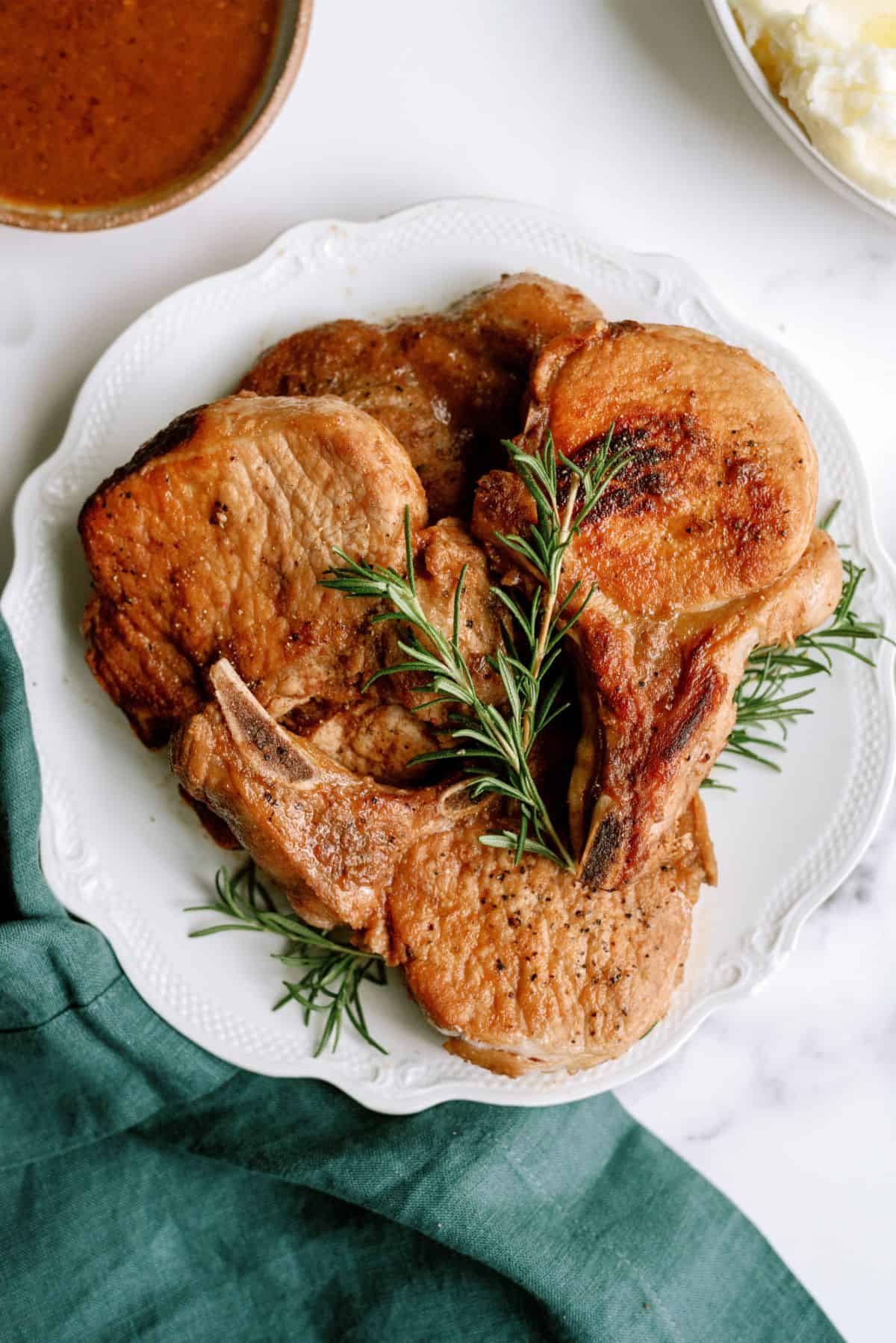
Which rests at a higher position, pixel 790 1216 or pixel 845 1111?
pixel 845 1111

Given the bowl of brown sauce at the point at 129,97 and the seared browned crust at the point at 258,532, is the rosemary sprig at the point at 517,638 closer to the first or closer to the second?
the seared browned crust at the point at 258,532

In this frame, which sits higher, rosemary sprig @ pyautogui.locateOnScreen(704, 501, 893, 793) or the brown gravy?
the brown gravy

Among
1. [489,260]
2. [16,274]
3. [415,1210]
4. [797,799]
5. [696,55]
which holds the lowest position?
[415,1210]

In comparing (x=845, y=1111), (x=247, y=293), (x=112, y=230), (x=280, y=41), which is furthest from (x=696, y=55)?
(x=845, y=1111)

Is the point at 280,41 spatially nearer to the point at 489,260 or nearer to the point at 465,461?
the point at 489,260

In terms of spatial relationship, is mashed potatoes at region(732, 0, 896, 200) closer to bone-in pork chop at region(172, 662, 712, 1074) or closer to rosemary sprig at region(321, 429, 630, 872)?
rosemary sprig at region(321, 429, 630, 872)

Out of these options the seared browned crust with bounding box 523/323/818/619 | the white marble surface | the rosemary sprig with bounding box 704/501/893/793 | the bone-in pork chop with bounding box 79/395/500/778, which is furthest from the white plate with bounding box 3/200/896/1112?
the seared browned crust with bounding box 523/323/818/619

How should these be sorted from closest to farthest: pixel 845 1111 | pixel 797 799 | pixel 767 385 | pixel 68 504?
1. pixel 767 385
2. pixel 68 504
3. pixel 797 799
4. pixel 845 1111
